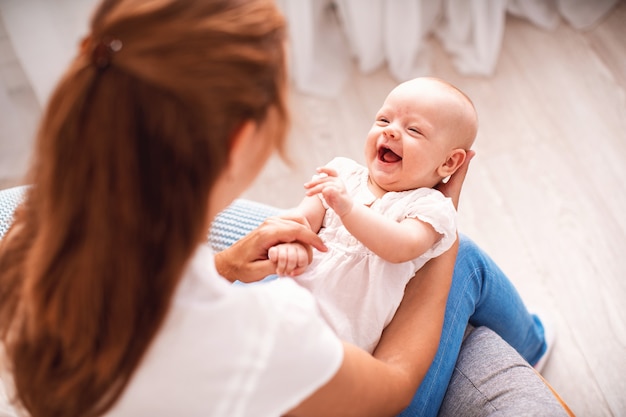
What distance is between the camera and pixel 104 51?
0.59 metres

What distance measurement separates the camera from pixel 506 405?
98 cm

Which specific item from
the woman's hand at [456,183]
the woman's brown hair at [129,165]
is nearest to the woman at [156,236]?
the woman's brown hair at [129,165]

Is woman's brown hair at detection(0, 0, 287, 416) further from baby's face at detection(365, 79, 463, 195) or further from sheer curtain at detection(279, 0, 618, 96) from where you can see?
sheer curtain at detection(279, 0, 618, 96)

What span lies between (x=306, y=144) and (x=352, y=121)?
18 cm

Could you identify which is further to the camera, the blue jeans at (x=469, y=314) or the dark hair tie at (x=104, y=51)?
the blue jeans at (x=469, y=314)

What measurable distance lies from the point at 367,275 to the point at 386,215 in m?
0.11

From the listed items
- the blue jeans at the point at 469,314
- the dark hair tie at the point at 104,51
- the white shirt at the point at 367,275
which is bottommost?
the blue jeans at the point at 469,314

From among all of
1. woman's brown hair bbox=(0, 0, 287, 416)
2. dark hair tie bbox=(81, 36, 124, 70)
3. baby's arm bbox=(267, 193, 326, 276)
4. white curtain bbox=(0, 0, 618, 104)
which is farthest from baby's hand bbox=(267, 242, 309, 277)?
white curtain bbox=(0, 0, 618, 104)

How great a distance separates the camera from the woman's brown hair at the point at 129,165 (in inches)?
22.8

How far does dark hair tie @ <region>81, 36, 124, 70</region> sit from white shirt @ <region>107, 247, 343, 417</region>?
0.23m

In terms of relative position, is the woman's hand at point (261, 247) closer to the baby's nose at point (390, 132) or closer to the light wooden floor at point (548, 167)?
the baby's nose at point (390, 132)

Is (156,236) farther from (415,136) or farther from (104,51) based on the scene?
(415,136)

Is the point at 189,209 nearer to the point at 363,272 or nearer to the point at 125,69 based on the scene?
the point at 125,69

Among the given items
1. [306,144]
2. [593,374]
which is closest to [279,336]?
[593,374]
